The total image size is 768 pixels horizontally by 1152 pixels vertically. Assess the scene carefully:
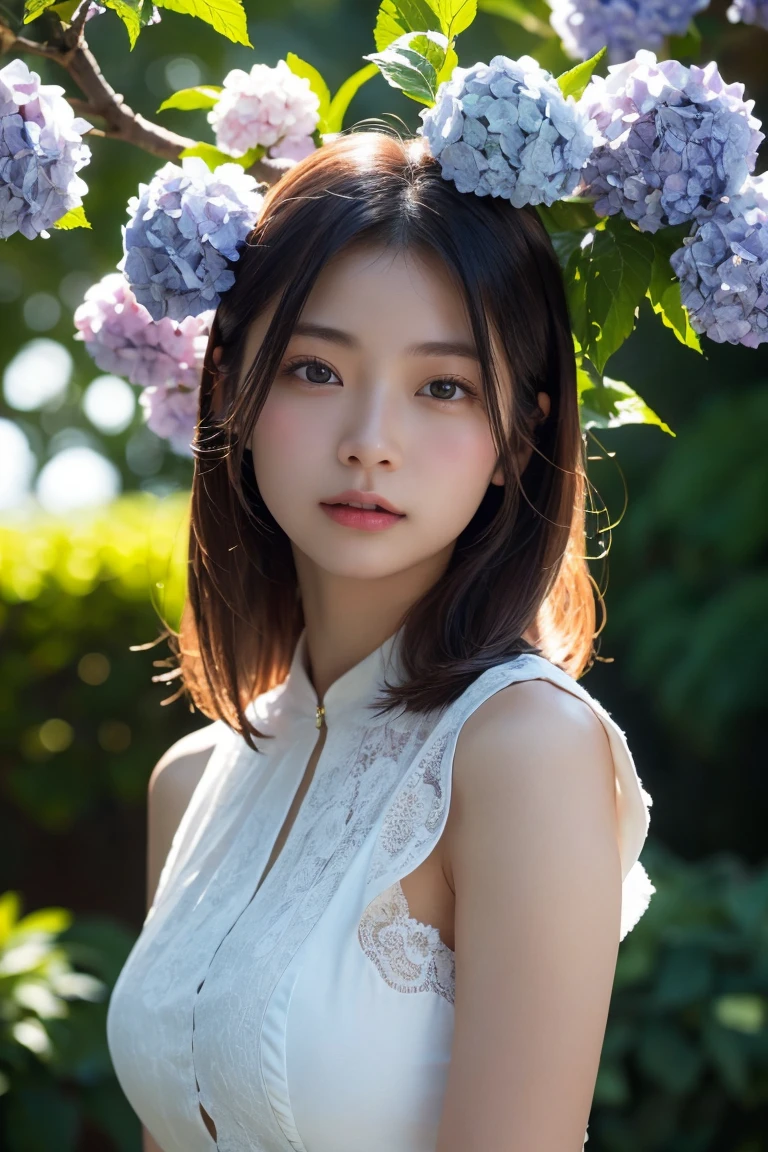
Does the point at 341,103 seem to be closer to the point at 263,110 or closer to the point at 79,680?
the point at 263,110

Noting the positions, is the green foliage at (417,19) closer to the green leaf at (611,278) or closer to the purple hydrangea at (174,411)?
the green leaf at (611,278)

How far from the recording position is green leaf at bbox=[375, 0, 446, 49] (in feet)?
5.50

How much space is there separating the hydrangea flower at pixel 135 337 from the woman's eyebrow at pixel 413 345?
0.35 metres

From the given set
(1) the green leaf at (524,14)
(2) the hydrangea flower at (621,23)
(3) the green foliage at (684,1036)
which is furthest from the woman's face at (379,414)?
(3) the green foliage at (684,1036)

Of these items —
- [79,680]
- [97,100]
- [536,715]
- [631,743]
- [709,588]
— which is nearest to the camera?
[536,715]

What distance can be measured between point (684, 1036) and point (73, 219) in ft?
8.75

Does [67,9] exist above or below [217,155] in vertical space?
above

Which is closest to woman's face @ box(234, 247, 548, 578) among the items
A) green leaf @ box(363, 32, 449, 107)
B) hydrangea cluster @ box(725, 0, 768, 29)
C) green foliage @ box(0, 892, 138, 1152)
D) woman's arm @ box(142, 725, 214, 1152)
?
green leaf @ box(363, 32, 449, 107)

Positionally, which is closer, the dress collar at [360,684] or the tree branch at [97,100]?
the tree branch at [97,100]

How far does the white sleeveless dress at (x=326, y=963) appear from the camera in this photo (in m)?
1.52

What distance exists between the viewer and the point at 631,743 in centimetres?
591

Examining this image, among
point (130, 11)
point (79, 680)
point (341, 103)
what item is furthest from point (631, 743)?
point (130, 11)

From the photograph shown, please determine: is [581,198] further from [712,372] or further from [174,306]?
[712,372]

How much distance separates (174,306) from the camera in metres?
1.72
